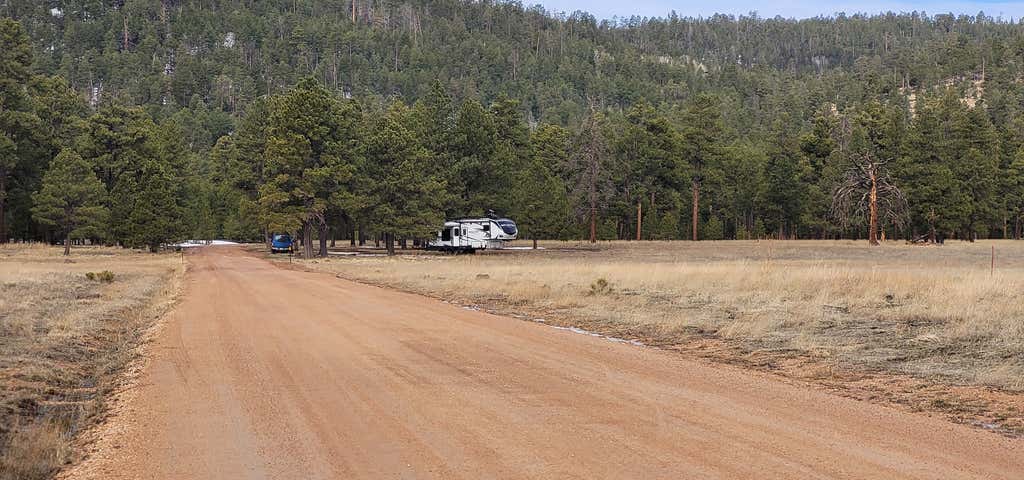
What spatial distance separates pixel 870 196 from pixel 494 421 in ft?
209

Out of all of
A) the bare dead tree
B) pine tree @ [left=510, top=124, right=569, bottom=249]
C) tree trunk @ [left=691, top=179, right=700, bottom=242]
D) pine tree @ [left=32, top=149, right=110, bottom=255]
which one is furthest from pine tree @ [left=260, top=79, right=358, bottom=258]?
tree trunk @ [left=691, top=179, right=700, bottom=242]

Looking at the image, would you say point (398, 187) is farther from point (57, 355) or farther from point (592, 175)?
point (57, 355)

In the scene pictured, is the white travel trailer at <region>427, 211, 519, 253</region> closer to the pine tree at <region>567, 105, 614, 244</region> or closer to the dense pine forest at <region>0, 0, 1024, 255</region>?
the dense pine forest at <region>0, 0, 1024, 255</region>

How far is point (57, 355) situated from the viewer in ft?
44.1

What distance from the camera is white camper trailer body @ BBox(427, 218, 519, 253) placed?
211 feet

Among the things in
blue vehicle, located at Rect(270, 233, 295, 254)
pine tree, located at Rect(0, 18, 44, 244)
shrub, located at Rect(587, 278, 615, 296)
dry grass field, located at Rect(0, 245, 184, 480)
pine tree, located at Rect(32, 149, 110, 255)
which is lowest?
dry grass field, located at Rect(0, 245, 184, 480)

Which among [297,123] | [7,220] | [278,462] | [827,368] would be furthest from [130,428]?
[7,220]

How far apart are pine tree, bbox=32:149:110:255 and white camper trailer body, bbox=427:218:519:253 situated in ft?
89.2

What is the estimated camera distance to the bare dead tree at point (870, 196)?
205ft

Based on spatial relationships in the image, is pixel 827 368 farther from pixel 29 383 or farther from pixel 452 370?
pixel 29 383

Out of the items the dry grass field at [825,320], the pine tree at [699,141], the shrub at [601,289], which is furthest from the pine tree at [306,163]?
the pine tree at [699,141]

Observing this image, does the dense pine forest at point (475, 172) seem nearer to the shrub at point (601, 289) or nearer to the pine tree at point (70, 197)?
the pine tree at point (70, 197)

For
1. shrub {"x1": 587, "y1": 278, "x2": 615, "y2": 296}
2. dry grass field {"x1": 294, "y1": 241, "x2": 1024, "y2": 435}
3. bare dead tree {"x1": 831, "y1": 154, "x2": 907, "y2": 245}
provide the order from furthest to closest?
bare dead tree {"x1": 831, "y1": 154, "x2": 907, "y2": 245}
shrub {"x1": 587, "y1": 278, "x2": 615, "y2": 296}
dry grass field {"x1": 294, "y1": 241, "x2": 1024, "y2": 435}

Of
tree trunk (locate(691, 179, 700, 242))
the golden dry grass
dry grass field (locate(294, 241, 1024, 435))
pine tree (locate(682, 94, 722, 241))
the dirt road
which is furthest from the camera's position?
pine tree (locate(682, 94, 722, 241))
